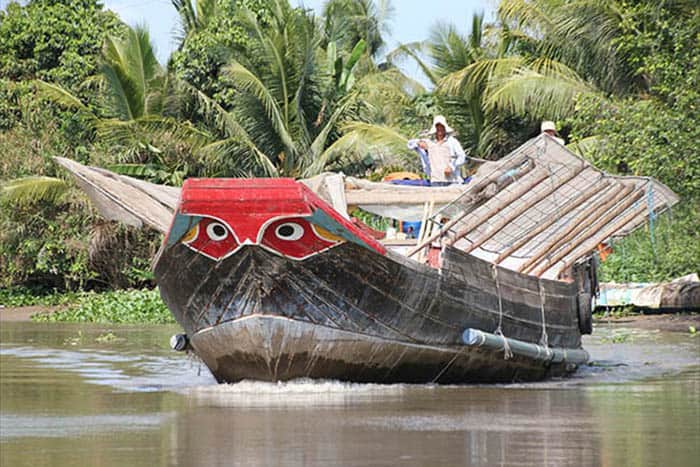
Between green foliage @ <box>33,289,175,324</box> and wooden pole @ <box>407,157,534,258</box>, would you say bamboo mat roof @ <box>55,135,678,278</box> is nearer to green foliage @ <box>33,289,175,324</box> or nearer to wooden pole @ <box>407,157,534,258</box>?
wooden pole @ <box>407,157,534,258</box>

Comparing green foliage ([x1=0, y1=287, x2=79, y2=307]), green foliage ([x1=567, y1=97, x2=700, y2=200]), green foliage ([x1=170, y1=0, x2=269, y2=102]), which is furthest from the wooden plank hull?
green foliage ([x1=0, y1=287, x2=79, y2=307])

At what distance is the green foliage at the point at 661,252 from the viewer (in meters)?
16.6

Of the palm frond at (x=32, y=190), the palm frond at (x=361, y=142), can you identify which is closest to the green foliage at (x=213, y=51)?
the palm frond at (x=361, y=142)

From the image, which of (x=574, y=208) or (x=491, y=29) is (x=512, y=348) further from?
(x=491, y=29)

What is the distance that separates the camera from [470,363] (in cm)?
1028

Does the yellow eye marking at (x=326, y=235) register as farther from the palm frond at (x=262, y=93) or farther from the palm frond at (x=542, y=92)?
the palm frond at (x=262, y=93)

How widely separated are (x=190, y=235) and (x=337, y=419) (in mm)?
2015

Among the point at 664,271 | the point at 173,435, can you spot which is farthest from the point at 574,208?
the point at 664,271

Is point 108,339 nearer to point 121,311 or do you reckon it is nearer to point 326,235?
point 121,311

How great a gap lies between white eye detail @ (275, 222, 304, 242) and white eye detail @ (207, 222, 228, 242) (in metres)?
0.38

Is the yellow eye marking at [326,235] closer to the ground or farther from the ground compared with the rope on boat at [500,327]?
farther from the ground

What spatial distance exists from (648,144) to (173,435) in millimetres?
10083

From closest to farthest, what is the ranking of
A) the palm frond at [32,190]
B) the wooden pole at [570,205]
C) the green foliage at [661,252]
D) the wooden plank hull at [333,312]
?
the wooden plank hull at [333,312]
the wooden pole at [570,205]
the green foliage at [661,252]
the palm frond at [32,190]

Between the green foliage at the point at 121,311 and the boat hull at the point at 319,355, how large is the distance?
11453 millimetres
